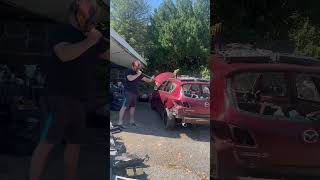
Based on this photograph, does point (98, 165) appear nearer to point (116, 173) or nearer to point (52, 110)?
point (116, 173)

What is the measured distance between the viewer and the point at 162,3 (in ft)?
8.63

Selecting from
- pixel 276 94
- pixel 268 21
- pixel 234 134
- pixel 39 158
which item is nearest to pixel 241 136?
pixel 234 134

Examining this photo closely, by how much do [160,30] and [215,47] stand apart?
1.12ft

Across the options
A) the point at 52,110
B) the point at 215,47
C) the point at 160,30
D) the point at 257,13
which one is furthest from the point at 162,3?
the point at 52,110

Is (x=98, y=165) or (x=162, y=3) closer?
(x=162, y=3)

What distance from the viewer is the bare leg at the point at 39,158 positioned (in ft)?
9.20

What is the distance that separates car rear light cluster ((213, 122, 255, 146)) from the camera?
2.68 meters

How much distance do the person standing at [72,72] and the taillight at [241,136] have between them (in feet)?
2.94

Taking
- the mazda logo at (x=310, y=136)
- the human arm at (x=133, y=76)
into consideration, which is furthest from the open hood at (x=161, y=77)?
the mazda logo at (x=310, y=136)

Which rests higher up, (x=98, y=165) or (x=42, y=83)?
(x=42, y=83)

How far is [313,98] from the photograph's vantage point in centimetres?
270

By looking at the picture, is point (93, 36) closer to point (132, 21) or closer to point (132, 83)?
point (132, 21)

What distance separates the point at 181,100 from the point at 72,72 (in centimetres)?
68

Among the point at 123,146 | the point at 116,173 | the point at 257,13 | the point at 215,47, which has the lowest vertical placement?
the point at 116,173
